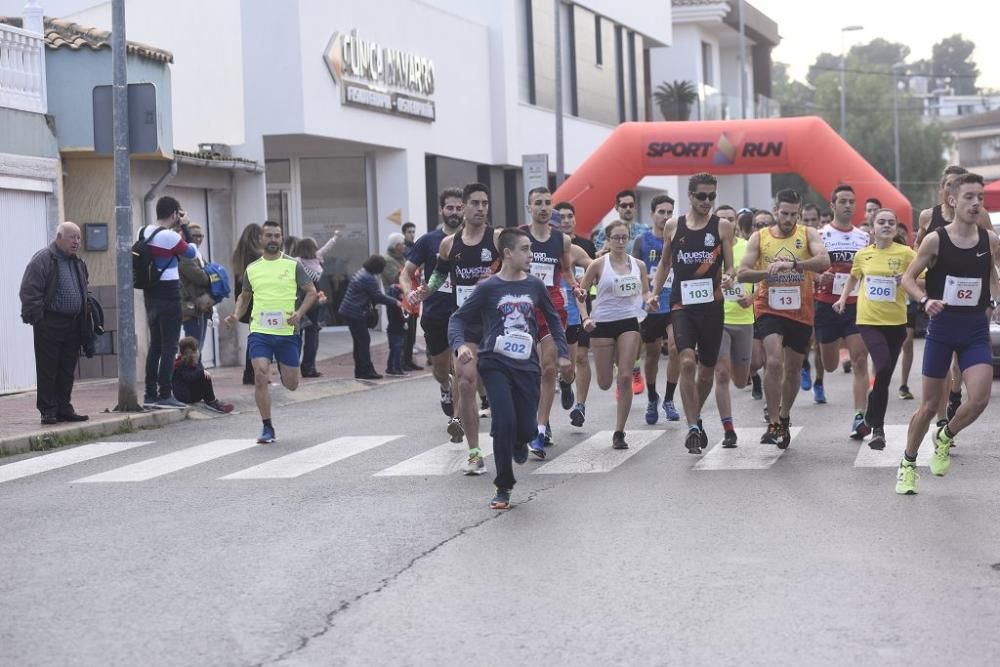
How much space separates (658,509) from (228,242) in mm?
16437

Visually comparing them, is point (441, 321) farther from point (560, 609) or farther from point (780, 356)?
point (560, 609)

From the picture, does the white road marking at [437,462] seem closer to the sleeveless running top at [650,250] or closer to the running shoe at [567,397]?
the running shoe at [567,397]

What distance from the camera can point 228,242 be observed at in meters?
25.0

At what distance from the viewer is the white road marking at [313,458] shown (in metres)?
11.8

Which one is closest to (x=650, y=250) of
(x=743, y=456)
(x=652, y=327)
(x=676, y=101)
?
(x=652, y=327)

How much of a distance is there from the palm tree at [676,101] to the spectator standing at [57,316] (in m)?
34.8

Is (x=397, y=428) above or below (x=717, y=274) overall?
below

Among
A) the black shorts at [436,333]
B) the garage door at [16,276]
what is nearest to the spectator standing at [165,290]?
the garage door at [16,276]

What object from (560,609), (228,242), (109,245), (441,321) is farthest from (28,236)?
(560,609)

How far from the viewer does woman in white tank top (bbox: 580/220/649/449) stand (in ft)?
41.7

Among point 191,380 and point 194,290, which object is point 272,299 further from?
point 194,290

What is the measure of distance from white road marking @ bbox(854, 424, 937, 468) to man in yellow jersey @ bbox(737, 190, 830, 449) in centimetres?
71

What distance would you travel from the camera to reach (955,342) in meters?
9.83

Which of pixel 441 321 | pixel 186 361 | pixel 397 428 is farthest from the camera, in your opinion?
pixel 186 361
